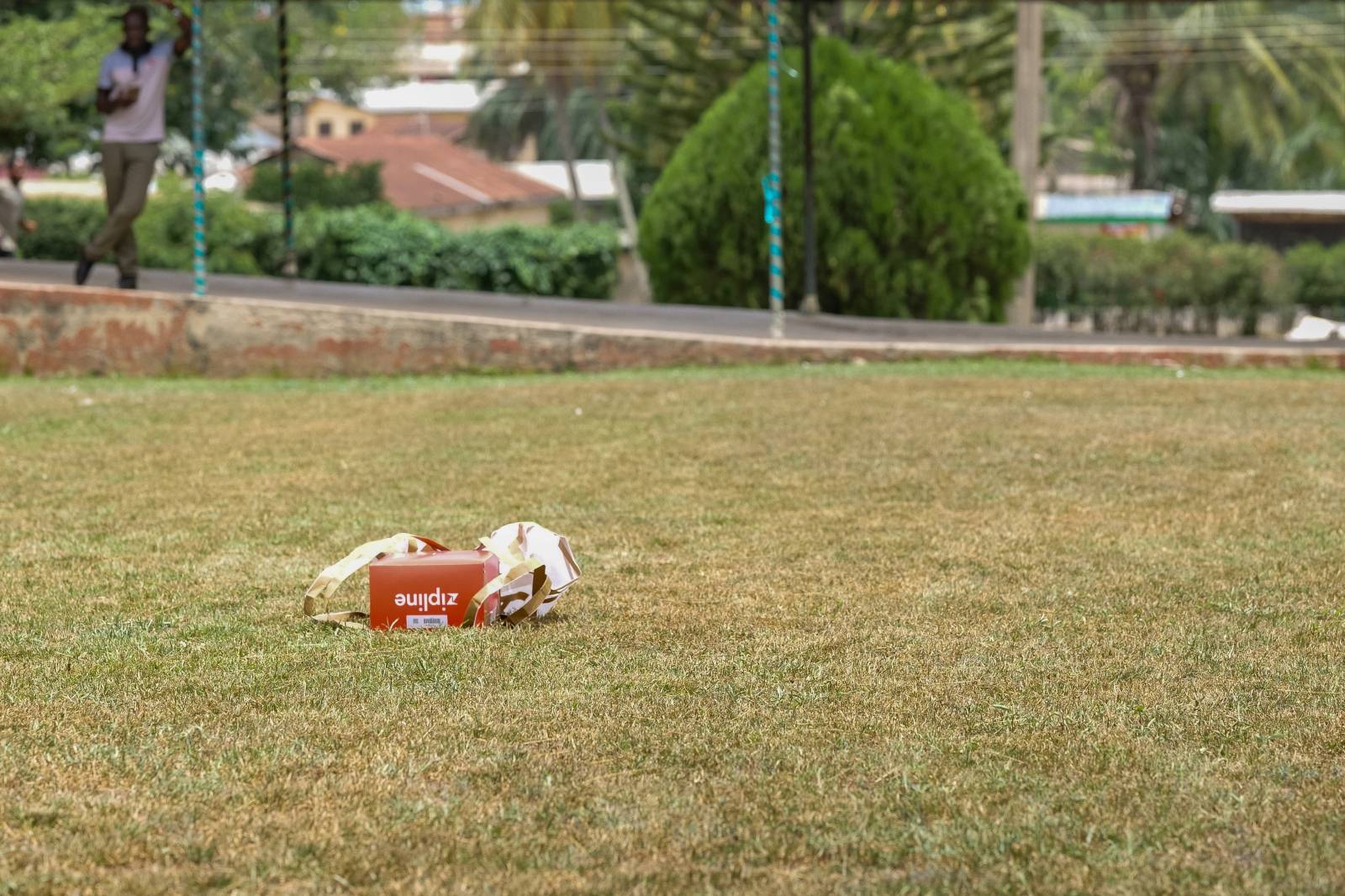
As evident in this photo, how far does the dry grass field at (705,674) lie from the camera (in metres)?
3.47

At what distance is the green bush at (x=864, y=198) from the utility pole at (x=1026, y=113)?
127 inches

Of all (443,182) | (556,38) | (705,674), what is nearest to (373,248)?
(705,674)

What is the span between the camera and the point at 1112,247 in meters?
31.8

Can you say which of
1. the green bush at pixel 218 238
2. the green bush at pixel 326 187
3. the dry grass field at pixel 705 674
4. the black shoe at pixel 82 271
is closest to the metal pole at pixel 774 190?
the dry grass field at pixel 705 674

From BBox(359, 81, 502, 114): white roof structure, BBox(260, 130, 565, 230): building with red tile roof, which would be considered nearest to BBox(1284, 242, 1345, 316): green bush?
BBox(260, 130, 565, 230): building with red tile roof

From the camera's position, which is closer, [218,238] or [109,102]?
[109,102]

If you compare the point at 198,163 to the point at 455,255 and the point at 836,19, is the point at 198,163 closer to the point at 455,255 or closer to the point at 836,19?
the point at 455,255

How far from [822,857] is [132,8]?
11837 millimetres

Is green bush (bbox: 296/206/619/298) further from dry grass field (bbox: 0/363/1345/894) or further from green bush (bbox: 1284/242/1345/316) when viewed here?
dry grass field (bbox: 0/363/1345/894)

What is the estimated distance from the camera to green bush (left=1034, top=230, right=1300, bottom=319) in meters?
30.4

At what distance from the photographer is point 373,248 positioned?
2444cm

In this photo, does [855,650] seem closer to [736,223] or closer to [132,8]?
[132,8]

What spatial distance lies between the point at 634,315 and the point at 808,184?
6.26 ft

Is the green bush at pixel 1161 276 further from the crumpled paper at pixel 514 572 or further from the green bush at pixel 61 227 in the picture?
the crumpled paper at pixel 514 572
